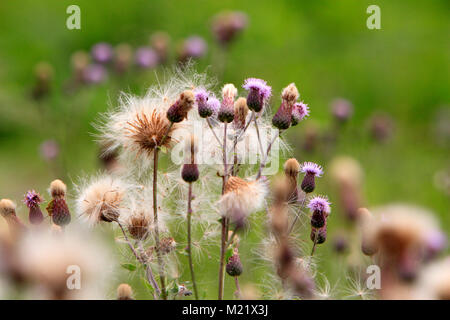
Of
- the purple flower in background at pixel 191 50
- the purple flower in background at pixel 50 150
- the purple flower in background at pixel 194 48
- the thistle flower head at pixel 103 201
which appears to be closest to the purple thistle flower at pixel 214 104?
the thistle flower head at pixel 103 201

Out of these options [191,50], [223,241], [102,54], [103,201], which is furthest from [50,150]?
[223,241]

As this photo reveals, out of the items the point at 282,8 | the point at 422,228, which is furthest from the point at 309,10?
the point at 422,228

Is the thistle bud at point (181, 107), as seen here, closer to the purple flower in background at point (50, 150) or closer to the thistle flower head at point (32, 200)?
the thistle flower head at point (32, 200)

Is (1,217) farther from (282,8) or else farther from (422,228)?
(282,8)

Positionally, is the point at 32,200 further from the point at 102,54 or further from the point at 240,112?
the point at 102,54

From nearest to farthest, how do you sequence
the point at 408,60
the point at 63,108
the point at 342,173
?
the point at 342,173 < the point at 63,108 < the point at 408,60

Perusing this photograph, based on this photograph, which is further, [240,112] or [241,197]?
[240,112]
